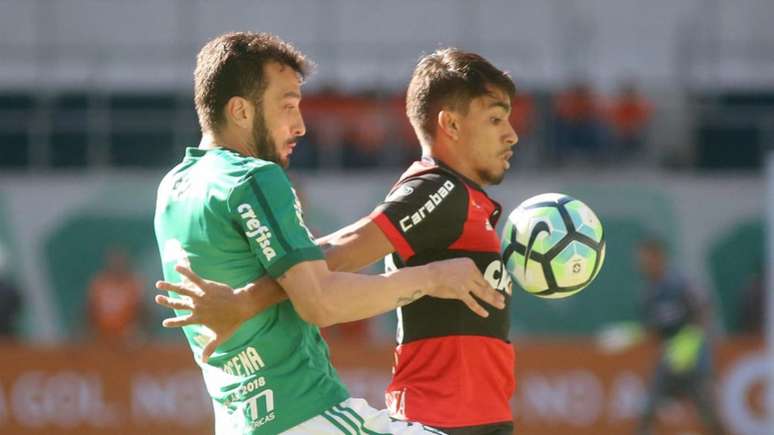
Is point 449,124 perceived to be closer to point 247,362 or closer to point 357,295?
point 357,295

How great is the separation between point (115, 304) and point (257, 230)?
10.6m

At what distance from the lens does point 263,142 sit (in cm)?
443

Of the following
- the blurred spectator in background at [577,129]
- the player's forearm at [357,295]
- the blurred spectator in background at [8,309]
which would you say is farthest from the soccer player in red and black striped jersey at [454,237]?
the blurred spectator in background at [577,129]

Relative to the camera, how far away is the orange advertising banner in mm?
13508

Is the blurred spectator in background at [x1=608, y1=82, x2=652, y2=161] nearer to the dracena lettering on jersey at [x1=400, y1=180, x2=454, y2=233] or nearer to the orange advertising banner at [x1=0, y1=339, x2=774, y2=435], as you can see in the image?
the orange advertising banner at [x1=0, y1=339, x2=774, y2=435]

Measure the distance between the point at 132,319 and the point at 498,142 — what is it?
970 cm

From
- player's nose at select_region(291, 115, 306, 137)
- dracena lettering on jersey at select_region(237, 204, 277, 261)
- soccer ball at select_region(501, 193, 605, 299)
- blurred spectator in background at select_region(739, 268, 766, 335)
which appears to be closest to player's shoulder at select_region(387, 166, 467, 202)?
soccer ball at select_region(501, 193, 605, 299)

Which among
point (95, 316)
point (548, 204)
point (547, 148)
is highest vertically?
point (548, 204)

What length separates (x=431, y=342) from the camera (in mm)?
5000

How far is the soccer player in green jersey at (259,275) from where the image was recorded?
410 cm

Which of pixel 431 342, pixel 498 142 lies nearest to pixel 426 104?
pixel 498 142

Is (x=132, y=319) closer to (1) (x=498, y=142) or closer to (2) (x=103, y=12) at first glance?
(2) (x=103, y=12)

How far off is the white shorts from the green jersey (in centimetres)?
3

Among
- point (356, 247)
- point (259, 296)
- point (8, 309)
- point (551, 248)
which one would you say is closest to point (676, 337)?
point (8, 309)
